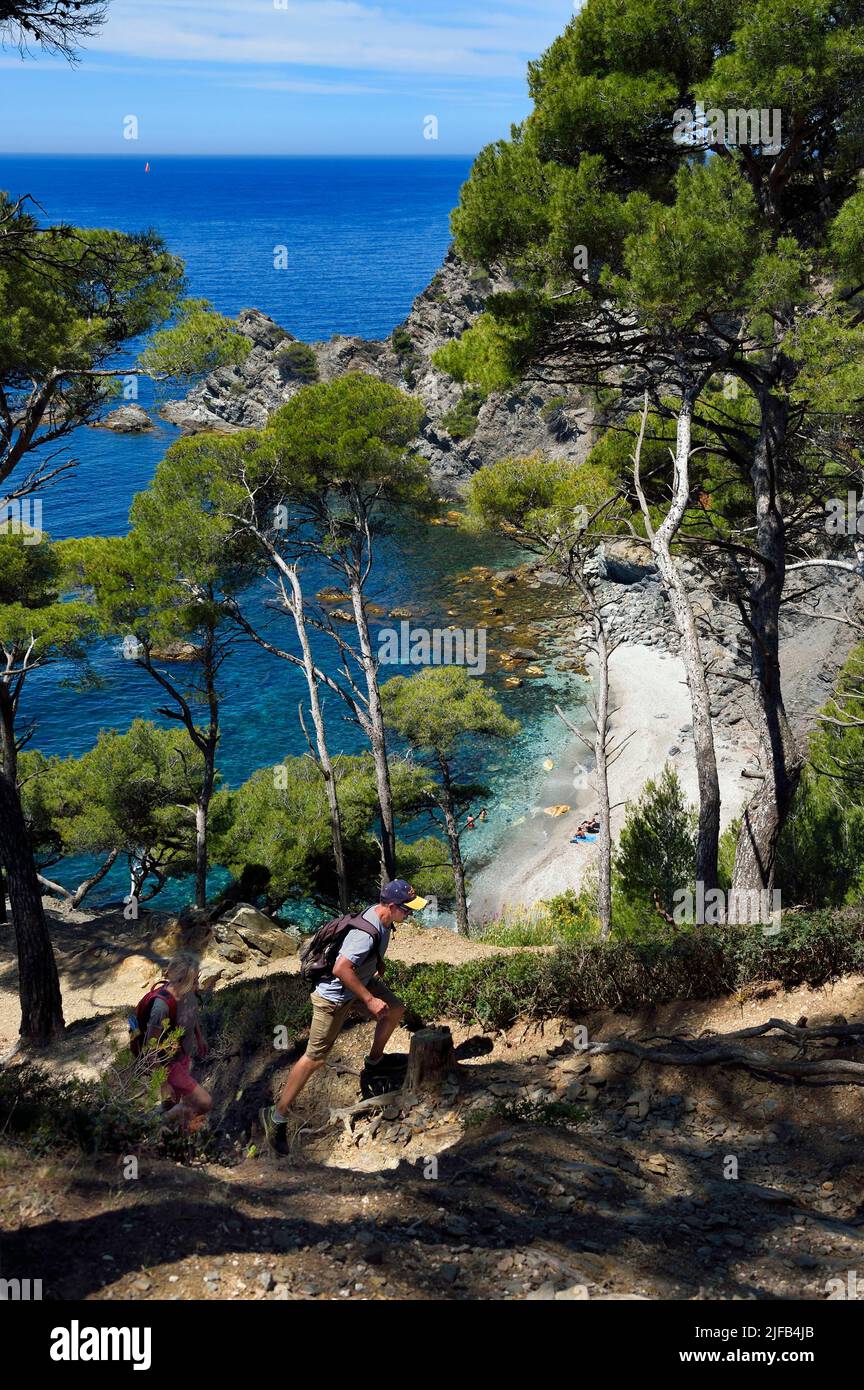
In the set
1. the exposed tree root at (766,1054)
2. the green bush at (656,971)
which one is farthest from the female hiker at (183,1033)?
the exposed tree root at (766,1054)

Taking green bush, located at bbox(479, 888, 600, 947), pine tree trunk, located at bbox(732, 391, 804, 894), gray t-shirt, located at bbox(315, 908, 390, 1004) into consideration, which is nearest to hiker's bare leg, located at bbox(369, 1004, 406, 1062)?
gray t-shirt, located at bbox(315, 908, 390, 1004)

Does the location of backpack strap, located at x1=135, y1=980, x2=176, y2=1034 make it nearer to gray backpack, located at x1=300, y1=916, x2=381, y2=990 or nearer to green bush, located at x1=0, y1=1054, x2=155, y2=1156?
green bush, located at x1=0, y1=1054, x2=155, y2=1156

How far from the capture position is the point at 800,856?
41.8ft

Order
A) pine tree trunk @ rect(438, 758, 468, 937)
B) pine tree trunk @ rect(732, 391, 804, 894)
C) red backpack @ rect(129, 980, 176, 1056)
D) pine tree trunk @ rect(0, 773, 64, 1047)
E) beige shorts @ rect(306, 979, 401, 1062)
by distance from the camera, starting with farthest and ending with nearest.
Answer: pine tree trunk @ rect(438, 758, 468, 937), pine tree trunk @ rect(732, 391, 804, 894), pine tree trunk @ rect(0, 773, 64, 1047), beige shorts @ rect(306, 979, 401, 1062), red backpack @ rect(129, 980, 176, 1056)

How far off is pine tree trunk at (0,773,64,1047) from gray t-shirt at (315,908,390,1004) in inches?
160

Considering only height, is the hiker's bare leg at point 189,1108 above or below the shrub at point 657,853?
above

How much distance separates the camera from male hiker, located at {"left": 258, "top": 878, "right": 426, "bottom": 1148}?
6832 mm

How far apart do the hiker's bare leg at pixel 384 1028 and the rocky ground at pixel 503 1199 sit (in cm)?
37

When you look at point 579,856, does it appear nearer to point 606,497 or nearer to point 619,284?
point 606,497

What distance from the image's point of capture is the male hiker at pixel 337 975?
22.4 feet

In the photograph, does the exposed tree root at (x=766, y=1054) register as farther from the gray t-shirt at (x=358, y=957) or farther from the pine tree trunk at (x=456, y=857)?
the pine tree trunk at (x=456, y=857)

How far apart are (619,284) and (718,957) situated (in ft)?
22.3

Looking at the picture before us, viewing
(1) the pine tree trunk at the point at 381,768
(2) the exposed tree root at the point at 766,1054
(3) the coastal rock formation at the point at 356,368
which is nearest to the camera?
(2) the exposed tree root at the point at 766,1054

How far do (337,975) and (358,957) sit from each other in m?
0.20
